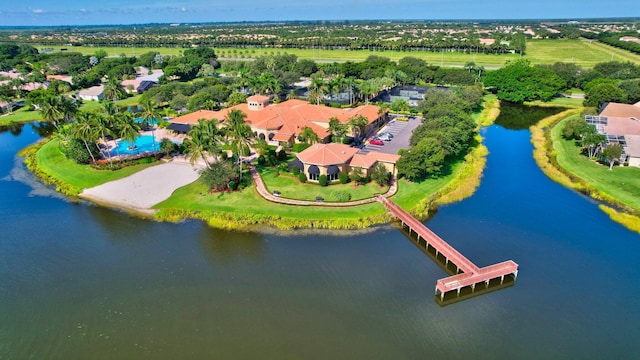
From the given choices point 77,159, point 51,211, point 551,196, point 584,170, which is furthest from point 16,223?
point 584,170

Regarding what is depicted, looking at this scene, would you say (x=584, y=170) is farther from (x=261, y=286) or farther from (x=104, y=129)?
(x=104, y=129)

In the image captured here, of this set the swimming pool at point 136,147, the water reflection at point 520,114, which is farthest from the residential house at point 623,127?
the swimming pool at point 136,147

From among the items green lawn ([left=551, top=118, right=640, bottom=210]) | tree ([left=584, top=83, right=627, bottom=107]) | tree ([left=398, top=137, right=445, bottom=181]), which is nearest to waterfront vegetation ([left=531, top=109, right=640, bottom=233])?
green lawn ([left=551, top=118, right=640, bottom=210])

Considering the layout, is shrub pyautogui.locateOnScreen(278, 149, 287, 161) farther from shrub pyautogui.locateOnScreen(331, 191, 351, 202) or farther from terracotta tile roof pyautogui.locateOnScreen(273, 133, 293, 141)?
shrub pyautogui.locateOnScreen(331, 191, 351, 202)

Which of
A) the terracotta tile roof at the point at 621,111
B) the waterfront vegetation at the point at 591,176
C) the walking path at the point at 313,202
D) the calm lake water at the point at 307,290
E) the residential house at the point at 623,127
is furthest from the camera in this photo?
the terracotta tile roof at the point at 621,111

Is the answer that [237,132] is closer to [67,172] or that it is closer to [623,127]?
[67,172]

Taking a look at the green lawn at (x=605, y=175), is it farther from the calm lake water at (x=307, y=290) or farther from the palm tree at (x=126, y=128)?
the palm tree at (x=126, y=128)
